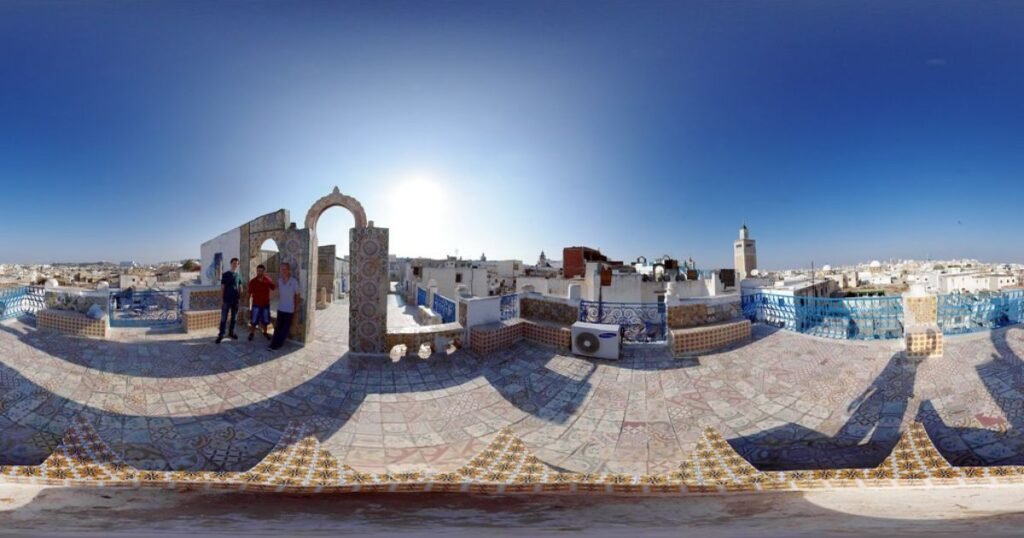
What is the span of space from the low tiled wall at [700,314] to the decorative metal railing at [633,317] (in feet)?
0.49

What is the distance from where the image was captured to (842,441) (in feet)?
8.50

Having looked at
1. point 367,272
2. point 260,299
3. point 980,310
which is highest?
point 367,272

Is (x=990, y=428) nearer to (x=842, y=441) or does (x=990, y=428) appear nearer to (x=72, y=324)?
(x=842, y=441)

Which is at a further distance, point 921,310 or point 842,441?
point 921,310

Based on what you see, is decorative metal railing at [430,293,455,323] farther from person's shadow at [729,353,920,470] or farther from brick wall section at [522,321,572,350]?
person's shadow at [729,353,920,470]

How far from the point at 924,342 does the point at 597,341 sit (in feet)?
10.2

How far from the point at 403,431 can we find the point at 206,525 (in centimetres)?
136

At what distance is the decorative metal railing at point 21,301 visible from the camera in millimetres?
4672

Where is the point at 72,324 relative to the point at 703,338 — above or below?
above

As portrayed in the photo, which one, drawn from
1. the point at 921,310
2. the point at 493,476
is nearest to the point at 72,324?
the point at 493,476

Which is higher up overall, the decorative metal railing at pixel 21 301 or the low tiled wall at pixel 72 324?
the decorative metal railing at pixel 21 301

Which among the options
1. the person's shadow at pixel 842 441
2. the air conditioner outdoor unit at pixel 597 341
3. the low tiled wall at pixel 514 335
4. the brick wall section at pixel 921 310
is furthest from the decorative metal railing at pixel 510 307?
the brick wall section at pixel 921 310

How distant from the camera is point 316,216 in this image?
5.50 m

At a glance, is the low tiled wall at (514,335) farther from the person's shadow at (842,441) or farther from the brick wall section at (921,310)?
the brick wall section at (921,310)
